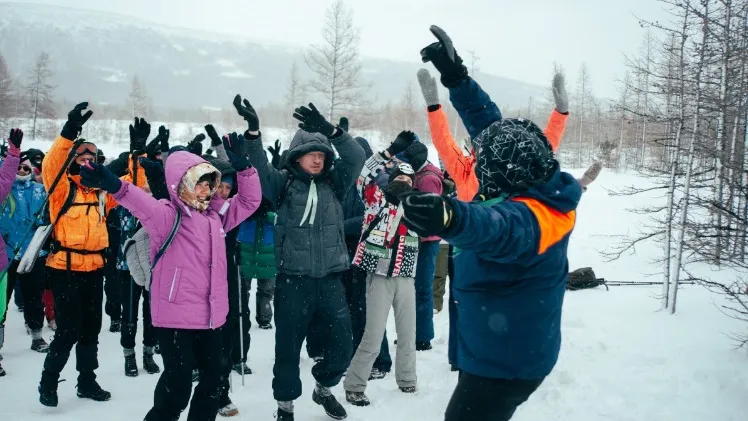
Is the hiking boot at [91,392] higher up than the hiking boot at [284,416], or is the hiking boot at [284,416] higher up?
the hiking boot at [284,416]

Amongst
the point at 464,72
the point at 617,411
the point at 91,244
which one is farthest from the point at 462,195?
the point at 91,244

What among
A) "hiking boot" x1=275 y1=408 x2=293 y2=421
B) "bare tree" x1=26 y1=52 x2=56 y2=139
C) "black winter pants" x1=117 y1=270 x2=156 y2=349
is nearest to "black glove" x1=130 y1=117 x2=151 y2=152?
"black winter pants" x1=117 y1=270 x2=156 y2=349

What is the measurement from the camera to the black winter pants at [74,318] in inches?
154

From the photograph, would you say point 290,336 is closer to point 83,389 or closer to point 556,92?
point 83,389

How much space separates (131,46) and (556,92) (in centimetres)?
19670

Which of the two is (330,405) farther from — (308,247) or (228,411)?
(308,247)

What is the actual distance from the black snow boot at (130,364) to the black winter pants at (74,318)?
0.70 meters

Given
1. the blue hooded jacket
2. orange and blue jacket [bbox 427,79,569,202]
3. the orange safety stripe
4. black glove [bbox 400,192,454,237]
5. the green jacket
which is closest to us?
black glove [bbox 400,192,454,237]

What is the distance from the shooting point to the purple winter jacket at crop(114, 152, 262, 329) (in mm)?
2992

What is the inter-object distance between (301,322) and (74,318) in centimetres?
197

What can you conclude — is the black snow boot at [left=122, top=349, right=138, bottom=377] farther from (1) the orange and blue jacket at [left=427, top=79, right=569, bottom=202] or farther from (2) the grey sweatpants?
(1) the orange and blue jacket at [left=427, top=79, right=569, bottom=202]

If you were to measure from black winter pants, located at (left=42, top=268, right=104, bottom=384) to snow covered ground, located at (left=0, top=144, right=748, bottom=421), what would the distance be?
1.26ft

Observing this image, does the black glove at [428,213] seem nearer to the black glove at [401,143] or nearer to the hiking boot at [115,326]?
the black glove at [401,143]

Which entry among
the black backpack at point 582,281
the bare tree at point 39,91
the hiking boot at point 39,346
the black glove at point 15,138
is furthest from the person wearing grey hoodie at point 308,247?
the bare tree at point 39,91
